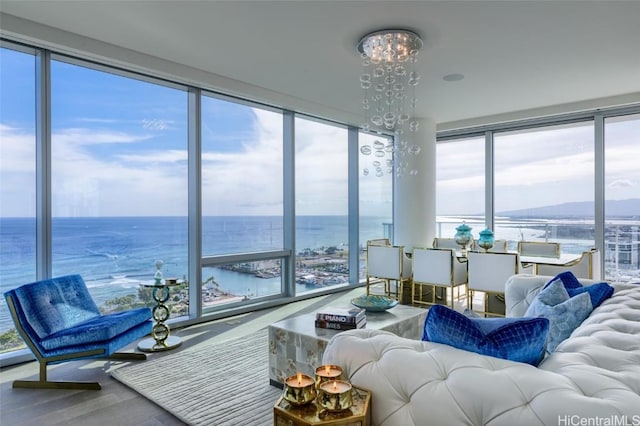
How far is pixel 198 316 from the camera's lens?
15.2ft

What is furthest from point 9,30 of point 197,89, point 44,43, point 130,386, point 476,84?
point 476,84

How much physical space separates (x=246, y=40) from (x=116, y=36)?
3.89ft

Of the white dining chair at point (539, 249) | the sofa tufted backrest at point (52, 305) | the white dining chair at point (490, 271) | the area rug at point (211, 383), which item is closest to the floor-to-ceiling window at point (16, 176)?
the sofa tufted backrest at point (52, 305)

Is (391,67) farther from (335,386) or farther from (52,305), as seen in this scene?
(52,305)

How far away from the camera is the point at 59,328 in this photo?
310cm

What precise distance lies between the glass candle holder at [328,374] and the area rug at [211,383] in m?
1.21

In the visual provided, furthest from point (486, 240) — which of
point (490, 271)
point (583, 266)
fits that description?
point (583, 266)

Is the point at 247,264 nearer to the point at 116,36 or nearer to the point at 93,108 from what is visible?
the point at 93,108

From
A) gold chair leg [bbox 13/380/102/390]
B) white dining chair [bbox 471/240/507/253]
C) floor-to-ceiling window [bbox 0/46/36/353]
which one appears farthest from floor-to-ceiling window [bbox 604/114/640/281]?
floor-to-ceiling window [bbox 0/46/36/353]

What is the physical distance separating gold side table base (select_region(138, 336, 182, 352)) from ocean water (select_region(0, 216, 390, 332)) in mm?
678

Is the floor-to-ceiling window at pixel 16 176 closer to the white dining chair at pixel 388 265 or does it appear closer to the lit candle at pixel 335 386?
the lit candle at pixel 335 386

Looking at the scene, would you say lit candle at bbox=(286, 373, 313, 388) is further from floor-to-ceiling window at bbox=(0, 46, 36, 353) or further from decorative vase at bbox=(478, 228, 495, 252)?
decorative vase at bbox=(478, 228, 495, 252)

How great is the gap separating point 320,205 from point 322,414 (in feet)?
17.0

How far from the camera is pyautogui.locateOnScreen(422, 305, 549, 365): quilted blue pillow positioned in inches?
54.3
